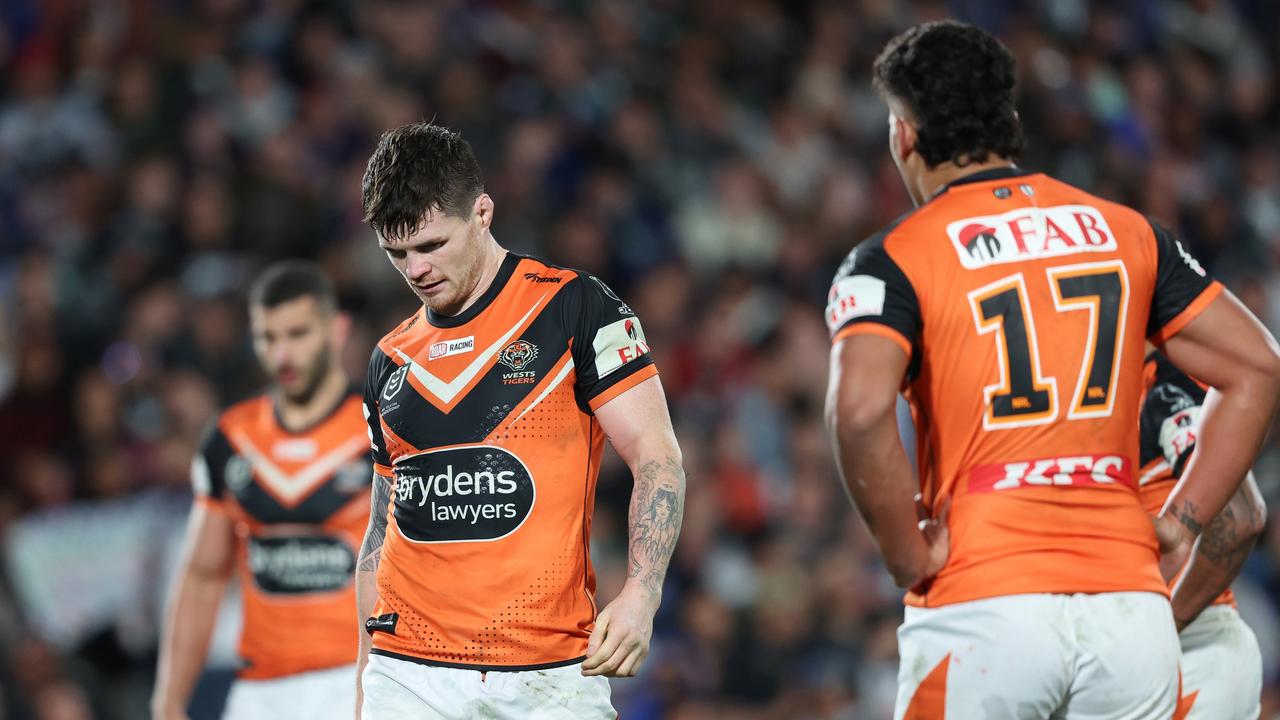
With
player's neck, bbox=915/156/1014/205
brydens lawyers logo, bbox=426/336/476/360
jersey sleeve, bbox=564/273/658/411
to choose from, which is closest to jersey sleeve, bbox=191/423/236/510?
brydens lawyers logo, bbox=426/336/476/360

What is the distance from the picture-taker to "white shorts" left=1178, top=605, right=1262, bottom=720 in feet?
15.1

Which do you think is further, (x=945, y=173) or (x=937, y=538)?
(x=945, y=173)

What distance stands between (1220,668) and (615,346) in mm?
2096

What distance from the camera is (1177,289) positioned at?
3.88 metres

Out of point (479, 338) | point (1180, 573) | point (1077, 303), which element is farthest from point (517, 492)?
point (1180, 573)

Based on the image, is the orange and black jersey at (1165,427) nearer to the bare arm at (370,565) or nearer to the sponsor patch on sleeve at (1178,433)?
the sponsor patch on sleeve at (1178,433)

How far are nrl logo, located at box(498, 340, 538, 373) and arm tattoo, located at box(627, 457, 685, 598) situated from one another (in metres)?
0.44

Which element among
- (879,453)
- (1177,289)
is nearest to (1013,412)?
(879,453)

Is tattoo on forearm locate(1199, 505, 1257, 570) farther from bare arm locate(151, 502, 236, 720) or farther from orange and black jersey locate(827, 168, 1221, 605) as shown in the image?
bare arm locate(151, 502, 236, 720)

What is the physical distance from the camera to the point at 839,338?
148 inches

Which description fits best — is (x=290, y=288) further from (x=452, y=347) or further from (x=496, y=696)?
(x=496, y=696)

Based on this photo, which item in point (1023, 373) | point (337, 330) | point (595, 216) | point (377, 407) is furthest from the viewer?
point (595, 216)

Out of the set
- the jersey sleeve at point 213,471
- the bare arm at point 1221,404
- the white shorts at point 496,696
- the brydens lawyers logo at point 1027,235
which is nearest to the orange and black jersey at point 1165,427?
the bare arm at point 1221,404

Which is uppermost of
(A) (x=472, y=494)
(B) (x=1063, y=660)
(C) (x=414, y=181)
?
(C) (x=414, y=181)
